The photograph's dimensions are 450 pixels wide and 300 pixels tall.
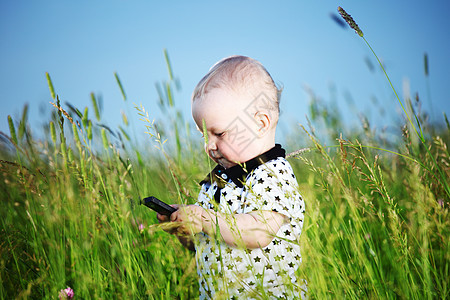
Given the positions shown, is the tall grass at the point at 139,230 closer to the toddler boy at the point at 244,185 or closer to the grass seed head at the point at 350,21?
the toddler boy at the point at 244,185

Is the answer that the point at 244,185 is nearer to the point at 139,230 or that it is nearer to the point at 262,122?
the point at 262,122

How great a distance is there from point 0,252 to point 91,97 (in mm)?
710

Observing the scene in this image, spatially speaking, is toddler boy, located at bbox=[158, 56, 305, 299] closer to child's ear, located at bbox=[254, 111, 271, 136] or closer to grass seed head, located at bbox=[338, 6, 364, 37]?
child's ear, located at bbox=[254, 111, 271, 136]

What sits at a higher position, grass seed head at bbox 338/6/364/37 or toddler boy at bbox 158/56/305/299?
grass seed head at bbox 338/6/364/37

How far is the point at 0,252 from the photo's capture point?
4.79ft

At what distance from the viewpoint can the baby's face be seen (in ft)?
4.88

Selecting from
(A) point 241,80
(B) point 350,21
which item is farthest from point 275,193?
(B) point 350,21

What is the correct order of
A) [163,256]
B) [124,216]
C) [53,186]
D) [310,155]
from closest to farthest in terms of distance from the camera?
[124,216], [53,186], [163,256], [310,155]

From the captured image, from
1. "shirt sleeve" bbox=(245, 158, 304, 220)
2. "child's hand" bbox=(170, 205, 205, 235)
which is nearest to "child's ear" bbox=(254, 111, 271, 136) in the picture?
"shirt sleeve" bbox=(245, 158, 304, 220)

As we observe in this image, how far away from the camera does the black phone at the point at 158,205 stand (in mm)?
1198

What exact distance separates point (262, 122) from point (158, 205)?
572 mm

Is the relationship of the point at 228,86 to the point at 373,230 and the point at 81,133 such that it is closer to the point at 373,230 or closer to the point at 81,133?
the point at 81,133

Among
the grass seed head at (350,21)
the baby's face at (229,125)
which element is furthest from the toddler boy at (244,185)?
the grass seed head at (350,21)

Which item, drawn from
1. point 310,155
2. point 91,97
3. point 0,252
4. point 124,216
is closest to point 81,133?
point 91,97
